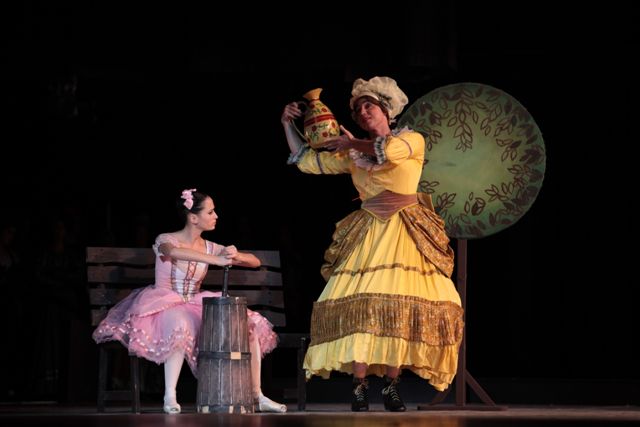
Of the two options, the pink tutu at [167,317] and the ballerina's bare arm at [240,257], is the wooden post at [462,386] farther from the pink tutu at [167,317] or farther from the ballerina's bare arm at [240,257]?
the ballerina's bare arm at [240,257]

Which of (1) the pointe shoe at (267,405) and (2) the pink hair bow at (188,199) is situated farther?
(2) the pink hair bow at (188,199)

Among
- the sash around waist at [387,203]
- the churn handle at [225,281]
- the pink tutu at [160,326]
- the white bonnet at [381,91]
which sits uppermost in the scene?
the white bonnet at [381,91]

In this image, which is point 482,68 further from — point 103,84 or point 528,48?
point 103,84

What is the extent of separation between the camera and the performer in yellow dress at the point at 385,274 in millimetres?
6371

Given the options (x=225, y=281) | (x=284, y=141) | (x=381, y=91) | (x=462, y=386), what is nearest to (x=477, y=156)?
(x=381, y=91)

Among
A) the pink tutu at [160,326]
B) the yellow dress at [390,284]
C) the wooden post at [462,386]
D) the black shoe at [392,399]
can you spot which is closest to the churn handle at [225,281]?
the pink tutu at [160,326]

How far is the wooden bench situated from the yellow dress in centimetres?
42

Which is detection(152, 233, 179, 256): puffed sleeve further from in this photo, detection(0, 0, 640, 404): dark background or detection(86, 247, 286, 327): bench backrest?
detection(0, 0, 640, 404): dark background

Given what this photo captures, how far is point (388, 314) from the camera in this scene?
20.9 feet

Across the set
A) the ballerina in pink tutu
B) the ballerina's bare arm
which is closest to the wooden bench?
the ballerina in pink tutu

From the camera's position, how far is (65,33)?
847cm

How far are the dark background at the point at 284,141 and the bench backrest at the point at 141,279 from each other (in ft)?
5.06

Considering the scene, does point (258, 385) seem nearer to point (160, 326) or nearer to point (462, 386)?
point (160, 326)

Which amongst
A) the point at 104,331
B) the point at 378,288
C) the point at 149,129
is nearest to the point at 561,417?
the point at 378,288
